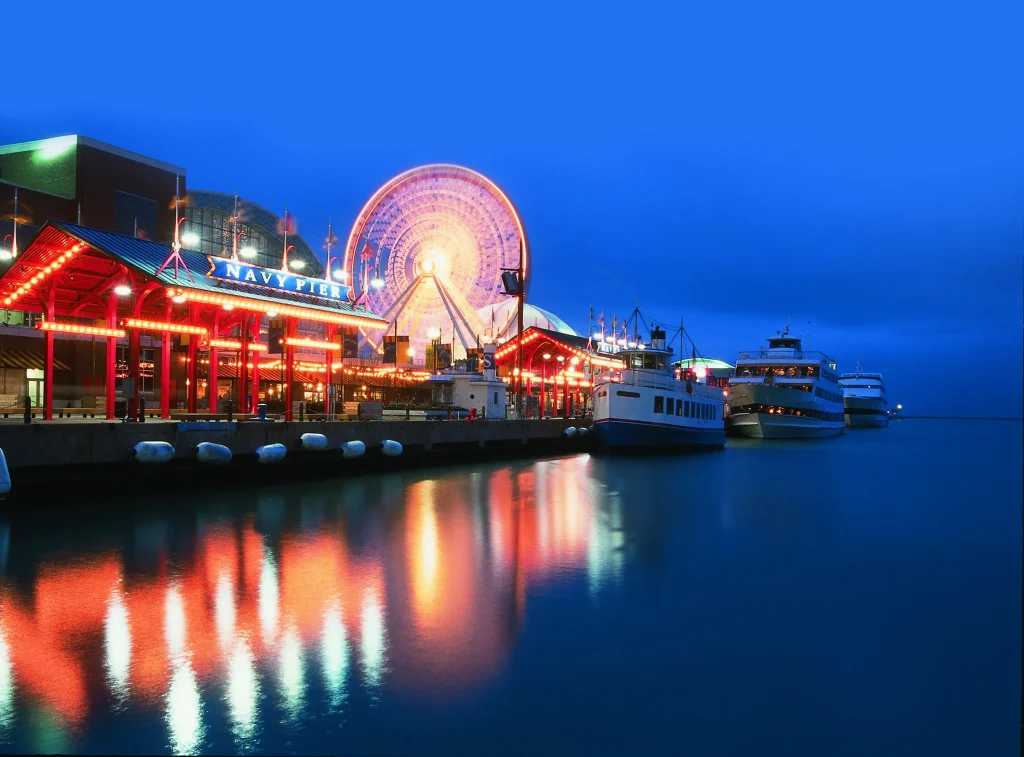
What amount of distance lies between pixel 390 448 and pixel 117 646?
23958mm

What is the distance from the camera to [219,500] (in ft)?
79.9

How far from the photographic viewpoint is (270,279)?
36406mm

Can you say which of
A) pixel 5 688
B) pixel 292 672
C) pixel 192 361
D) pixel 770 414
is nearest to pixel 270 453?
pixel 192 361

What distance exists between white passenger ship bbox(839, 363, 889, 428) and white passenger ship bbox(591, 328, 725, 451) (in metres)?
78.8

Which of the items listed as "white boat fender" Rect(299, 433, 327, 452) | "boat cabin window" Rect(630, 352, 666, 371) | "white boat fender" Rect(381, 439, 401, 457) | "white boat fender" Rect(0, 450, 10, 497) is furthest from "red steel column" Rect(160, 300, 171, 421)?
"boat cabin window" Rect(630, 352, 666, 371)

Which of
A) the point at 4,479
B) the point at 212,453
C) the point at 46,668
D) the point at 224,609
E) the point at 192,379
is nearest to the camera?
the point at 46,668

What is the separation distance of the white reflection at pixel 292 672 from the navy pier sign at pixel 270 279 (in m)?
25.5

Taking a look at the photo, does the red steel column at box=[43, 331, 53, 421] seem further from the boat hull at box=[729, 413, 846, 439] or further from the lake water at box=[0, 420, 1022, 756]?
the boat hull at box=[729, 413, 846, 439]

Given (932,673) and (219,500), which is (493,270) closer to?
(219,500)

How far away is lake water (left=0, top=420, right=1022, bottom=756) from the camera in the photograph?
8219mm

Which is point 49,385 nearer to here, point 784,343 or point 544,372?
point 544,372

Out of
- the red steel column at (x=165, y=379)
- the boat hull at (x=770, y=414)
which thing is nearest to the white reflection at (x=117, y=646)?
the red steel column at (x=165, y=379)

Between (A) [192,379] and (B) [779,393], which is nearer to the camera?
(A) [192,379]

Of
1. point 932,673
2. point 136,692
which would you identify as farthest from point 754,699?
point 136,692
